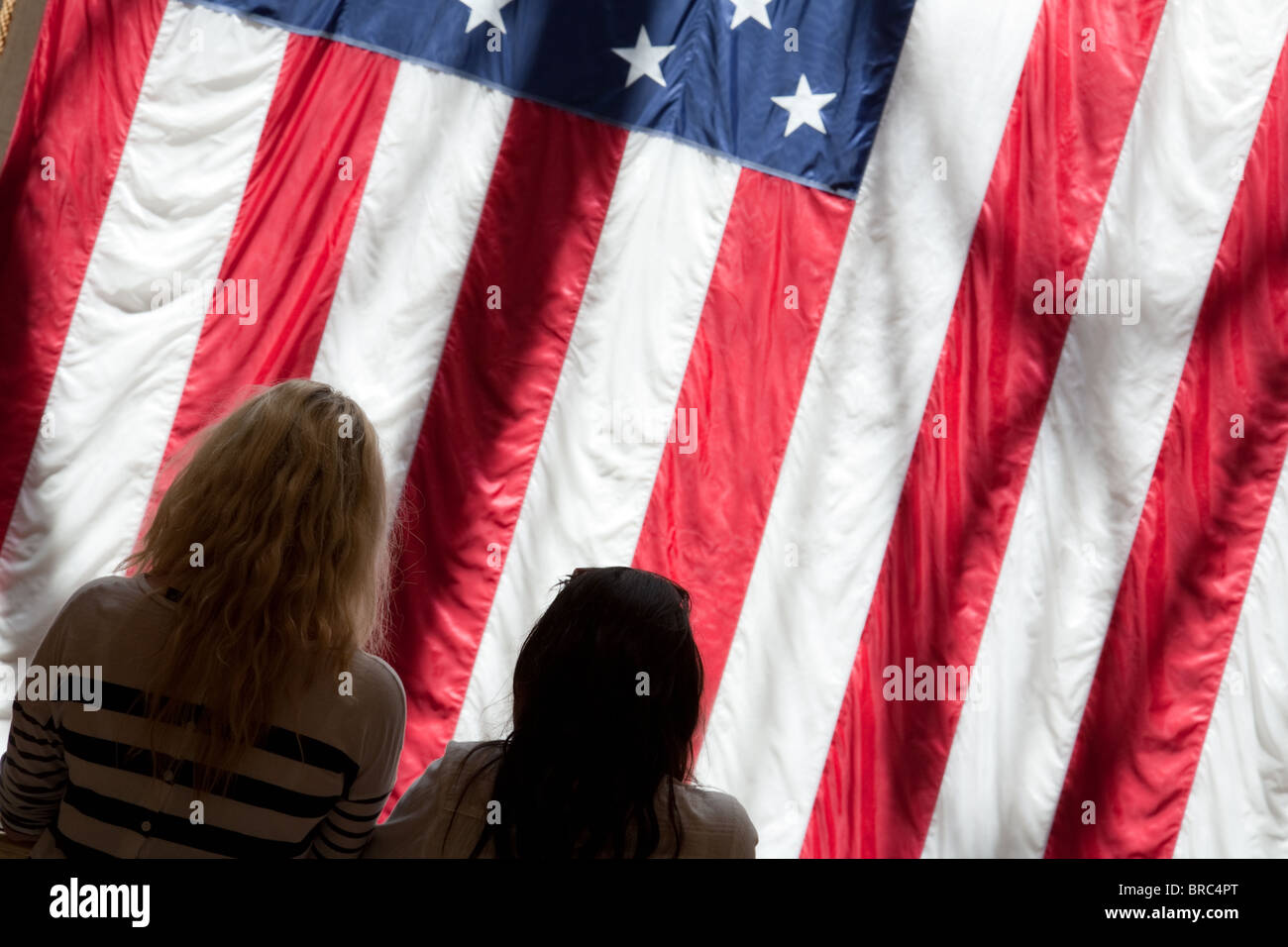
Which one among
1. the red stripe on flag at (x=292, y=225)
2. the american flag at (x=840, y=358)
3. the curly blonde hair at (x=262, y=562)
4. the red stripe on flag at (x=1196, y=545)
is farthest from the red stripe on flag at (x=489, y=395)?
the red stripe on flag at (x=1196, y=545)

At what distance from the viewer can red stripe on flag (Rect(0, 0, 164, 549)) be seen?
2.95m

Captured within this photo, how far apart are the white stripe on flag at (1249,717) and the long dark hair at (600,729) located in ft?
7.90

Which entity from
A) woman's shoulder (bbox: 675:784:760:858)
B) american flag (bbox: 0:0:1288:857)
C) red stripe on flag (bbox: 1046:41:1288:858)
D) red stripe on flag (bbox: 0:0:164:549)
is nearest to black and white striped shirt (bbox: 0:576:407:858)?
woman's shoulder (bbox: 675:784:760:858)

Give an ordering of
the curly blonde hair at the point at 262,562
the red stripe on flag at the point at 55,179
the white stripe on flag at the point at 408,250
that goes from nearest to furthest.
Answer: the curly blonde hair at the point at 262,562
the red stripe on flag at the point at 55,179
the white stripe on flag at the point at 408,250

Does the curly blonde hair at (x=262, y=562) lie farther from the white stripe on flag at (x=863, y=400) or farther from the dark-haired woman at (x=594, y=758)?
the white stripe on flag at (x=863, y=400)

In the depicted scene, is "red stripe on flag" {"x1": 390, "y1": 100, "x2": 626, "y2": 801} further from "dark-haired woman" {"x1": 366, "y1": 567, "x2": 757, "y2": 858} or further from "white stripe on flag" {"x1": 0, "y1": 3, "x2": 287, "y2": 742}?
"dark-haired woman" {"x1": 366, "y1": 567, "x2": 757, "y2": 858}

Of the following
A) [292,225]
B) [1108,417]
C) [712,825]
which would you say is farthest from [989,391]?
[712,825]

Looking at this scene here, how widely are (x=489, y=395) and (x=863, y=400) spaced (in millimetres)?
1037

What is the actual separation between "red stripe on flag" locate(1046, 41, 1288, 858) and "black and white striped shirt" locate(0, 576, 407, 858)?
246cm

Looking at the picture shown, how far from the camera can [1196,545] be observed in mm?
3268

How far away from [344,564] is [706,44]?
87.5 inches

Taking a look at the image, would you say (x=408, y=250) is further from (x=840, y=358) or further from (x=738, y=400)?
(x=840, y=358)

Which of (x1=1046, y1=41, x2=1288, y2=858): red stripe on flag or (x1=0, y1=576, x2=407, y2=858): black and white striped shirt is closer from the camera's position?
(x1=0, y1=576, x2=407, y2=858): black and white striped shirt

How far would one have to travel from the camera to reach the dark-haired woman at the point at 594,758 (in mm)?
1407
